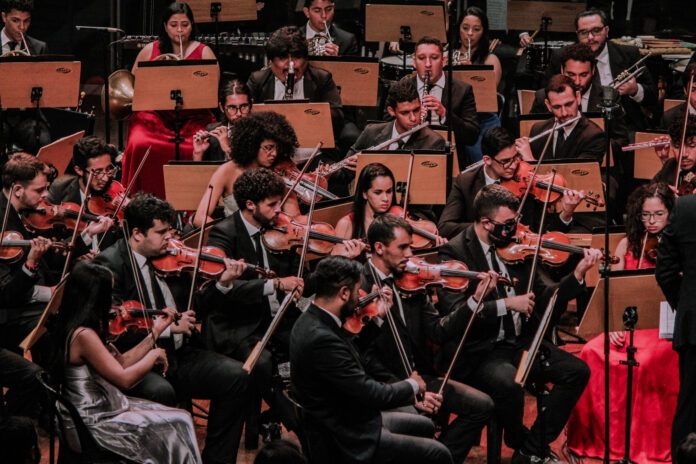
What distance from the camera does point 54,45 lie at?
1009 centimetres

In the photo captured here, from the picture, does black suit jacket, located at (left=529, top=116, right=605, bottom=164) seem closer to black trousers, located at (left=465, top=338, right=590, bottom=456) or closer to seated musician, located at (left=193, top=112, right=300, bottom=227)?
seated musician, located at (left=193, top=112, right=300, bottom=227)

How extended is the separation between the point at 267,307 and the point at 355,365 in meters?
1.16

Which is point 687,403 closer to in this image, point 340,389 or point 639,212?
point 639,212

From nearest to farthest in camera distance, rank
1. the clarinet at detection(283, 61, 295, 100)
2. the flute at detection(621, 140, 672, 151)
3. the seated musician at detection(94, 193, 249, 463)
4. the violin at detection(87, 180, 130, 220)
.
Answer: the seated musician at detection(94, 193, 249, 463), the violin at detection(87, 180, 130, 220), the flute at detection(621, 140, 672, 151), the clarinet at detection(283, 61, 295, 100)

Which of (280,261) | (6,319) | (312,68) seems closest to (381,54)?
(312,68)

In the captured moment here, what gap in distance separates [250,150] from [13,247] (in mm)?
1532

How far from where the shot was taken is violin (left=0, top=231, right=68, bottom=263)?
509 cm

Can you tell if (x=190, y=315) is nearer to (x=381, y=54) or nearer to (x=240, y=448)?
(x=240, y=448)

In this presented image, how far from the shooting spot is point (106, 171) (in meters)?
5.92

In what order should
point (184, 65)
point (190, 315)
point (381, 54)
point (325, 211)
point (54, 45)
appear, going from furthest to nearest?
point (54, 45) → point (381, 54) → point (184, 65) → point (325, 211) → point (190, 315)

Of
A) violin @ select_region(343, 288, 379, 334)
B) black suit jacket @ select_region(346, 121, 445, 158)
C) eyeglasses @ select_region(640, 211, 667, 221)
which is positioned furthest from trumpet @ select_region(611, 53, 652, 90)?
violin @ select_region(343, 288, 379, 334)

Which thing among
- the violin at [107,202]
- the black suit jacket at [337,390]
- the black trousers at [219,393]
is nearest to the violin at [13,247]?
the violin at [107,202]

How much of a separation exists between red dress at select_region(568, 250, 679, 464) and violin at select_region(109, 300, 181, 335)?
2.16 m

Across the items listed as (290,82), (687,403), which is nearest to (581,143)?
(290,82)
